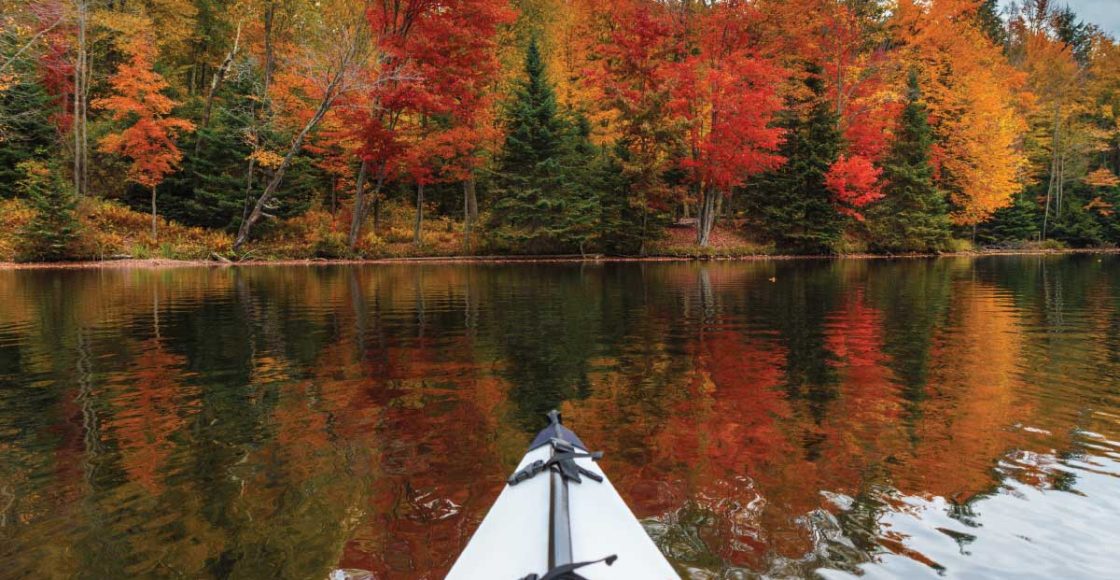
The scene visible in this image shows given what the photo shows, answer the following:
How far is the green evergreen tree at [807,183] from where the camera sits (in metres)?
33.7

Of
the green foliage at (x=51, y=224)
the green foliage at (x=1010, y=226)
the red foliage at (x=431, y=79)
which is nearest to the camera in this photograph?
the green foliage at (x=51, y=224)

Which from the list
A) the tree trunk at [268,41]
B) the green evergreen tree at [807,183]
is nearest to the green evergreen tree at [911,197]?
the green evergreen tree at [807,183]

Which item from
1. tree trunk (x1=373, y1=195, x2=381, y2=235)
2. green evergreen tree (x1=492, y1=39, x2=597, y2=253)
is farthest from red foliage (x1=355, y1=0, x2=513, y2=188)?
tree trunk (x1=373, y1=195, x2=381, y2=235)

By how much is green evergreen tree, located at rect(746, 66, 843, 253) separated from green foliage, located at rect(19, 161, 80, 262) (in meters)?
31.6

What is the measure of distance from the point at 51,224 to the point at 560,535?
103ft

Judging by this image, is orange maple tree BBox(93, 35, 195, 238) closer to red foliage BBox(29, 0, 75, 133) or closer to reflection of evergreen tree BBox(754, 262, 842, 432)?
red foliage BBox(29, 0, 75, 133)

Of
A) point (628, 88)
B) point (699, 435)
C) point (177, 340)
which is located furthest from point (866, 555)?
point (628, 88)

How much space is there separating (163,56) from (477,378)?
3843cm

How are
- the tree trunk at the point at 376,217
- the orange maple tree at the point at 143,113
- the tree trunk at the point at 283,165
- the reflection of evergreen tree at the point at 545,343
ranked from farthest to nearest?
1. the tree trunk at the point at 376,217
2. the tree trunk at the point at 283,165
3. the orange maple tree at the point at 143,113
4. the reflection of evergreen tree at the point at 545,343

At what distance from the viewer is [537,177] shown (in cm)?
3167

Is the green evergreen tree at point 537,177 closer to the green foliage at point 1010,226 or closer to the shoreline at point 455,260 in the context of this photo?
the shoreline at point 455,260

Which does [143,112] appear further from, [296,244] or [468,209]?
[468,209]

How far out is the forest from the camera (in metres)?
28.6

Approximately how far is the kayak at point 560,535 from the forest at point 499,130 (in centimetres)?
2594
